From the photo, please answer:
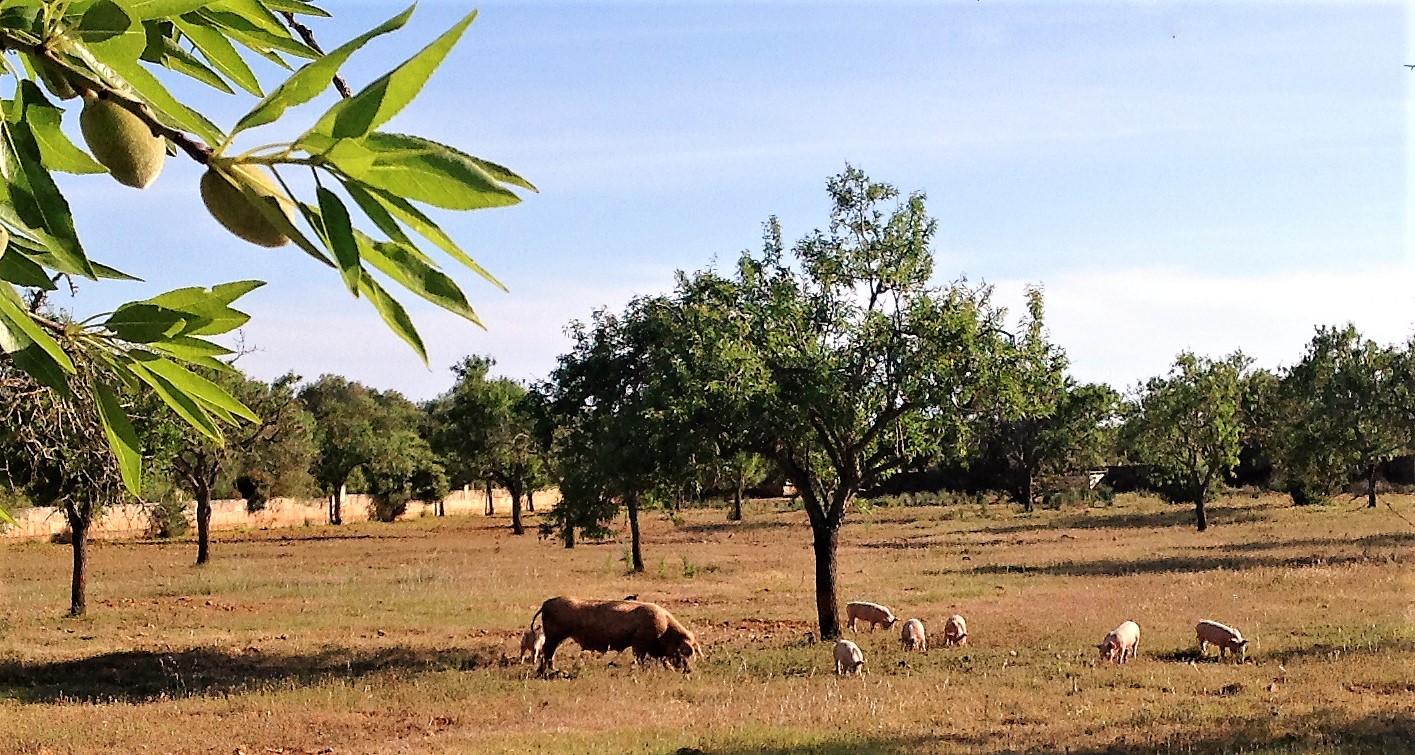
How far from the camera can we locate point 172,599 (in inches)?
816

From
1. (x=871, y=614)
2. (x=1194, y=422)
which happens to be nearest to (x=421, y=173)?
(x=871, y=614)

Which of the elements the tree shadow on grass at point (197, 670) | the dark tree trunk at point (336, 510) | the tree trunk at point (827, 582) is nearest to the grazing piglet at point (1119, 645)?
the tree trunk at point (827, 582)

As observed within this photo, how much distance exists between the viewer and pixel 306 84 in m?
0.56

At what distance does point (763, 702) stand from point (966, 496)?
51466mm

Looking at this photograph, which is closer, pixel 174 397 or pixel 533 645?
pixel 174 397

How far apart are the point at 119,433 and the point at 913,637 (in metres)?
14.2

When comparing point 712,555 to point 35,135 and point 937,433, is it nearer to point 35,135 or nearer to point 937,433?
point 937,433

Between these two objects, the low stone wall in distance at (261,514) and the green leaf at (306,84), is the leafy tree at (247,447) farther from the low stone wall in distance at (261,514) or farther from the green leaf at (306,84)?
the green leaf at (306,84)

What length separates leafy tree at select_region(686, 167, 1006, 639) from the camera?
14.3 meters

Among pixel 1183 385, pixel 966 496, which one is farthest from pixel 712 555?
pixel 966 496

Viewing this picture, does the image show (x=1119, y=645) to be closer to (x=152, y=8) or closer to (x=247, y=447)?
(x=152, y=8)

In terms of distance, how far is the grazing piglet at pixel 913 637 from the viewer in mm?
14352

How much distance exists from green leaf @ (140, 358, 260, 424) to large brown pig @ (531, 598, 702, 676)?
13.1 metres

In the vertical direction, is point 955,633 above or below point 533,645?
below
